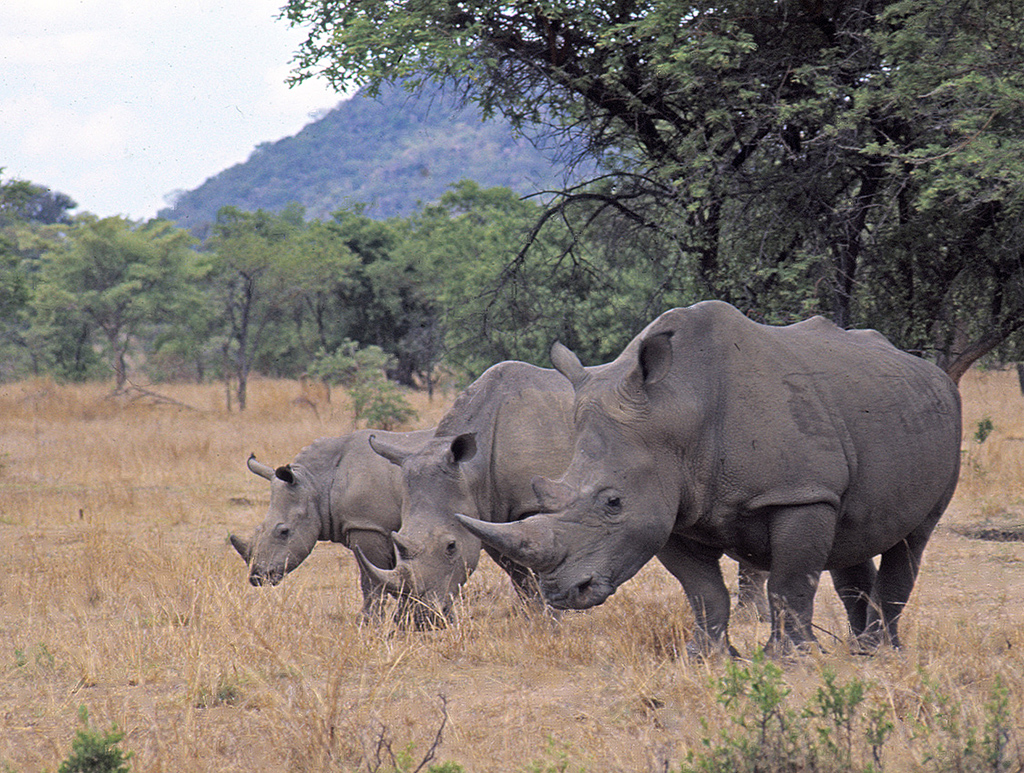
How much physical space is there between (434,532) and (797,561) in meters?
2.08

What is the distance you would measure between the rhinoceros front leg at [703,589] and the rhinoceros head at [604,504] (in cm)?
64

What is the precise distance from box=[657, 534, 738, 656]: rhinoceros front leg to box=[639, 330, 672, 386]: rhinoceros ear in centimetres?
87

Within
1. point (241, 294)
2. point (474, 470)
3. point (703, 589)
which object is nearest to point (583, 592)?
point (703, 589)

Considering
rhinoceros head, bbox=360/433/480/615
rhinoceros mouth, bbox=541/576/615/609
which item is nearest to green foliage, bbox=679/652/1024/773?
rhinoceros mouth, bbox=541/576/615/609

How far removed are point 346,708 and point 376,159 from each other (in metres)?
176

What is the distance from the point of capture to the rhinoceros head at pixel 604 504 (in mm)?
4051

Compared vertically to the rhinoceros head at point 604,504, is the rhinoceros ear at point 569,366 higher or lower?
higher

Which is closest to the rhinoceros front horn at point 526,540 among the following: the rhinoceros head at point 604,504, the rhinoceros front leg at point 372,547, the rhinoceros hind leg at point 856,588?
the rhinoceros head at point 604,504

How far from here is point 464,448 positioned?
19.9ft

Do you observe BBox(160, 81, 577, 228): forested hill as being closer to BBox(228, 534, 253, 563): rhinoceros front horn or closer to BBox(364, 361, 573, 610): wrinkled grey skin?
BBox(228, 534, 253, 563): rhinoceros front horn

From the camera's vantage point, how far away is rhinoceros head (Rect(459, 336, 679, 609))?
4.05 meters

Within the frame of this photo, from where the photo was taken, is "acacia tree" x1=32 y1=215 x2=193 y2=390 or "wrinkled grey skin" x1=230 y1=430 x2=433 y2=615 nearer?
"wrinkled grey skin" x1=230 y1=430 x2=433 y2=615

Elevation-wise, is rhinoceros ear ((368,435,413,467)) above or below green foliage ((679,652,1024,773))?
above

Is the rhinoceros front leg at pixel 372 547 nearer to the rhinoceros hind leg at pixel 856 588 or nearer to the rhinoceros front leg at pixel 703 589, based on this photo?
the rhinoceros front leg at pixel 703 589
